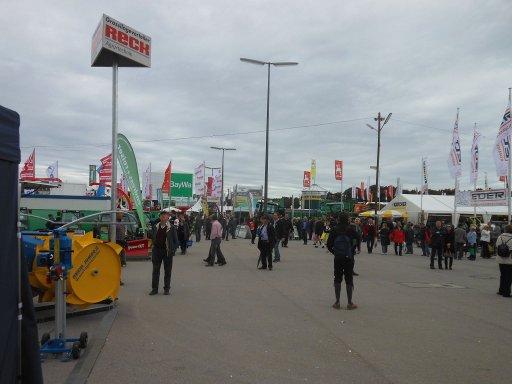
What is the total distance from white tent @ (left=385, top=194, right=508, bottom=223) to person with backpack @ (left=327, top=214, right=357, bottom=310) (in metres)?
29.6

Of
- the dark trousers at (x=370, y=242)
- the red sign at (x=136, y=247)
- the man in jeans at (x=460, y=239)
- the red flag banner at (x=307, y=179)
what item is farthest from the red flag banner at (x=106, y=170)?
the red flag banner at (x=307, y=179)

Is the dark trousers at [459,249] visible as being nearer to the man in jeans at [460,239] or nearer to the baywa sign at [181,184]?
the man in jeans at [460,239]

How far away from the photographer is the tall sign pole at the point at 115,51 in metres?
9.77

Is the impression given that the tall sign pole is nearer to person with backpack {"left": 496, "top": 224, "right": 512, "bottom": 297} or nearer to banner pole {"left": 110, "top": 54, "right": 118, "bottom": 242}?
banner pole {"left": 110, "top": 54, "right": 118, "bottom": 242}

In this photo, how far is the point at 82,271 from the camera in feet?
22.6

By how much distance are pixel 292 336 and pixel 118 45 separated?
22.9 feet

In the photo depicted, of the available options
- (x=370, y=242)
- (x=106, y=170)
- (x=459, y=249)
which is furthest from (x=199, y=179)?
(x=459, y=249)

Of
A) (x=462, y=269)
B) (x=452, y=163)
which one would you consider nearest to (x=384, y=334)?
(x=462, y=269)

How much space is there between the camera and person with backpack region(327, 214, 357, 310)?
8.91 metres

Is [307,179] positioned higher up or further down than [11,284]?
higher up

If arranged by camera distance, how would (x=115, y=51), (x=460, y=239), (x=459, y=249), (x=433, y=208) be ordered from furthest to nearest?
(x=433, y=208), (x=459, y=249), (x=460, y=239), (x=115, y=51)

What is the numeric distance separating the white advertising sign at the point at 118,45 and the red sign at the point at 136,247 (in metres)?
8.33

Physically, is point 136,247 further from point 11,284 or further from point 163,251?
point 11,284

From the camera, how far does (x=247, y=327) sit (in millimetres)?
7191
